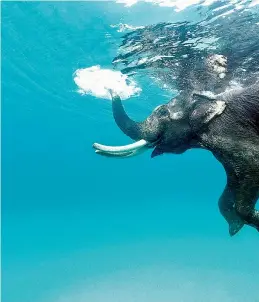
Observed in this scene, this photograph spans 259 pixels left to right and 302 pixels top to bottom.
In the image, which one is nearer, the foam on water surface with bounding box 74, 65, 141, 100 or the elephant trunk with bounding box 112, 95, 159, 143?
the elephant trunk with bounding box 112, 95, 159, 143

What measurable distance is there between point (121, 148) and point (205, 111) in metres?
1.22

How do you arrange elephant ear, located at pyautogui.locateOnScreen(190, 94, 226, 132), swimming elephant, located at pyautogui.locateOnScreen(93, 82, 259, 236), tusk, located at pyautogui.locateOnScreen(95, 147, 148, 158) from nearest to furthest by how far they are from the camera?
swimming elephant, located at pyautogui.locateOnScreen(93, 82, 259, 236) → elephant ear, located at pyautogui.locateOnScreen(190, 94, 226, 132) → tusk, located at pyautogui.locateOnScreen(95, 147, 148, 158)

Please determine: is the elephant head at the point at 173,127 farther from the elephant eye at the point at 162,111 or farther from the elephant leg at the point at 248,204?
the elephant leg at the point at 248,204

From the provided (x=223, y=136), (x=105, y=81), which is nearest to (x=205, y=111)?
(x=223, y=136)

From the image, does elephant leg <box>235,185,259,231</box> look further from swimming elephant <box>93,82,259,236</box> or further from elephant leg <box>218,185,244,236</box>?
elephant leg <box>218,185,244,236</box>

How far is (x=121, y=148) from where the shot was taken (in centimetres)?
520

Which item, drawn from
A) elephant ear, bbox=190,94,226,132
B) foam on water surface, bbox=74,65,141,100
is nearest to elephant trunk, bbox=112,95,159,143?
elephant ear, bbox=190,94,226,132

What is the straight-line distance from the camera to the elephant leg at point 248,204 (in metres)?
4.62

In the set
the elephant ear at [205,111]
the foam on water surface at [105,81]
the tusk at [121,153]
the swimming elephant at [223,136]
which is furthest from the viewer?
the foam on water surface at [105,81]

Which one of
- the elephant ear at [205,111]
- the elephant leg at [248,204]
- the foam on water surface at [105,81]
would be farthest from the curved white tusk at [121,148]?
the foam on water surface at [105,81]

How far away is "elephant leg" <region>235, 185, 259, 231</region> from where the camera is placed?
462cm

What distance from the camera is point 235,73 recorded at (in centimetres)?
1075

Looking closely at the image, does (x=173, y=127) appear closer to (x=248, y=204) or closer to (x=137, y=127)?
(x=137, y=127)

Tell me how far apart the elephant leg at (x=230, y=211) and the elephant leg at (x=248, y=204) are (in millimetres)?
350
